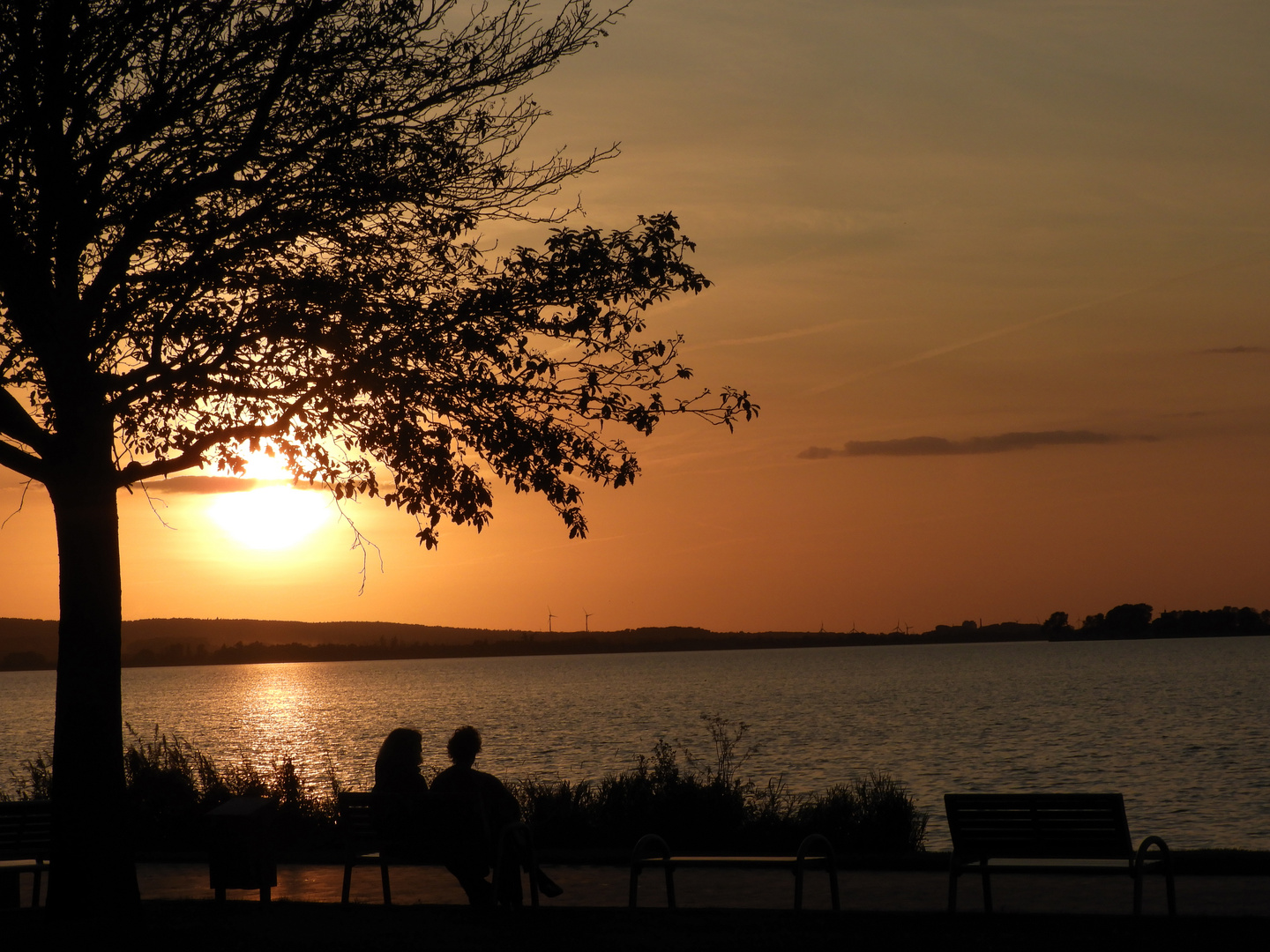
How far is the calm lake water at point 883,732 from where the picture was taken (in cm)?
3959

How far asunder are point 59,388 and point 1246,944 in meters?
9.18

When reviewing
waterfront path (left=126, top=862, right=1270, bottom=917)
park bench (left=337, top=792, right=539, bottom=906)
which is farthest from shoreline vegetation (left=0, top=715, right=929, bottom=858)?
park bench (left=337, top=792, right=539, bottom=906)

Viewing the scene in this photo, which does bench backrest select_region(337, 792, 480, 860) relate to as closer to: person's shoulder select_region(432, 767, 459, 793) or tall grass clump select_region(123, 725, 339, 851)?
person's shoulder select_region(432, 767, 459, 793)

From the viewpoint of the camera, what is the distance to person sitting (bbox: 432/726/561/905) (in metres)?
10.4

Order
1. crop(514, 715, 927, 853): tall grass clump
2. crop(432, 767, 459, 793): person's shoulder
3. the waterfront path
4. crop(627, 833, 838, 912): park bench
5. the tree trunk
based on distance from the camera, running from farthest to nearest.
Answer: crop(514, 715, 927, 853): tall grass clump < crop(432, 767, 459, 793): person's shoulder < the waterfront path < the tree trunk < crop(627, 833, 838, 912): park bench

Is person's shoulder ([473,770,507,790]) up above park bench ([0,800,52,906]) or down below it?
above

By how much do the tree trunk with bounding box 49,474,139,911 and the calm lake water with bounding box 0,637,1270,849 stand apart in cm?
1459

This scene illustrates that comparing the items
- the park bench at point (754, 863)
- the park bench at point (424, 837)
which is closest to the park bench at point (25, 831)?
the park bench at point (424, 837)

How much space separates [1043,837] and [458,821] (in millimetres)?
4383

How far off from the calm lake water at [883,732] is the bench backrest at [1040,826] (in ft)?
44.5

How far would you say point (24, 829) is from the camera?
11016 mm

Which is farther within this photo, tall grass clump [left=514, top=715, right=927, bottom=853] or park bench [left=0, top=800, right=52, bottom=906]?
tall grass clump [left=514, top=715, right=927, bottom=853]

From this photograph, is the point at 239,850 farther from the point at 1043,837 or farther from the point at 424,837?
the point at 1043,837

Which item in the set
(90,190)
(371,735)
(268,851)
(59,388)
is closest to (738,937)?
(268,851)
